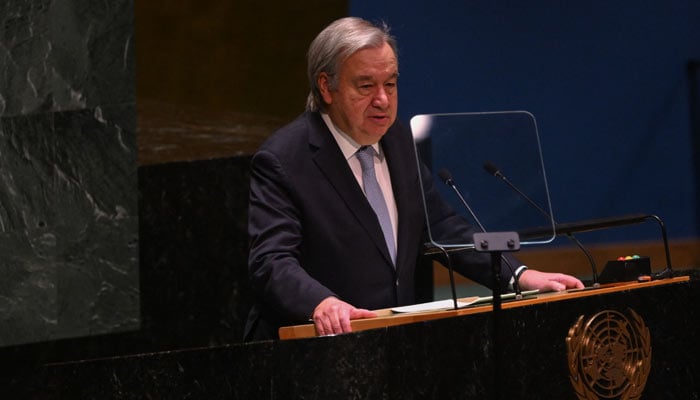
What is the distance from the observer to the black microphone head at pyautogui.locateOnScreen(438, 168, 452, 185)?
108 inches

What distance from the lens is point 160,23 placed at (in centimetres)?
472

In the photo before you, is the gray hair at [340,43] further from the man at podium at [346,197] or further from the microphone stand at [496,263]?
the microphone stand at [496,263]

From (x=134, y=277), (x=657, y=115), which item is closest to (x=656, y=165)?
(x=657, y=115)

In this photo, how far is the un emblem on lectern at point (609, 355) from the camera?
252 cm

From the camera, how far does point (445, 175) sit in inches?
109

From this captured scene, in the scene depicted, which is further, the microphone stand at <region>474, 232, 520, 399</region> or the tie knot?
the tie knot

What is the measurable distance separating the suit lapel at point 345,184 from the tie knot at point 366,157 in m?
0.08

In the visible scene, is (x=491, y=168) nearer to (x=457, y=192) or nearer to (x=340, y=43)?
(x=457, y=192)

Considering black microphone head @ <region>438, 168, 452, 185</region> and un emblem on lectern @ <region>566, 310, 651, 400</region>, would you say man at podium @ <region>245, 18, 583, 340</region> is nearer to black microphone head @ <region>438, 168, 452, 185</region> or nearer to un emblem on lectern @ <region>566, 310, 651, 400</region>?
black microphone head @ <region>438, 168, 452, 185</region>

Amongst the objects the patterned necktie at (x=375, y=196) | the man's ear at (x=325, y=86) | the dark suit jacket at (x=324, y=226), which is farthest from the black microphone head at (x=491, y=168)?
the man's ear at (x=325, y=86)

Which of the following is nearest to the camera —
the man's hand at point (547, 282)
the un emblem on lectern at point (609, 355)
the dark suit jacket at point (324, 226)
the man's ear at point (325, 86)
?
the un emblem on lectern at point (609, 355)

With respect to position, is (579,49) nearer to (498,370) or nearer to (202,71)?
(202,71)

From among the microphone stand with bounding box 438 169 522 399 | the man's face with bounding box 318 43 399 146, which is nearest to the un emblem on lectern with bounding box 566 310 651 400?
the microphone stand with bounding box 438 169 522 399

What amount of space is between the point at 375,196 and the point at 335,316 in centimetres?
71
